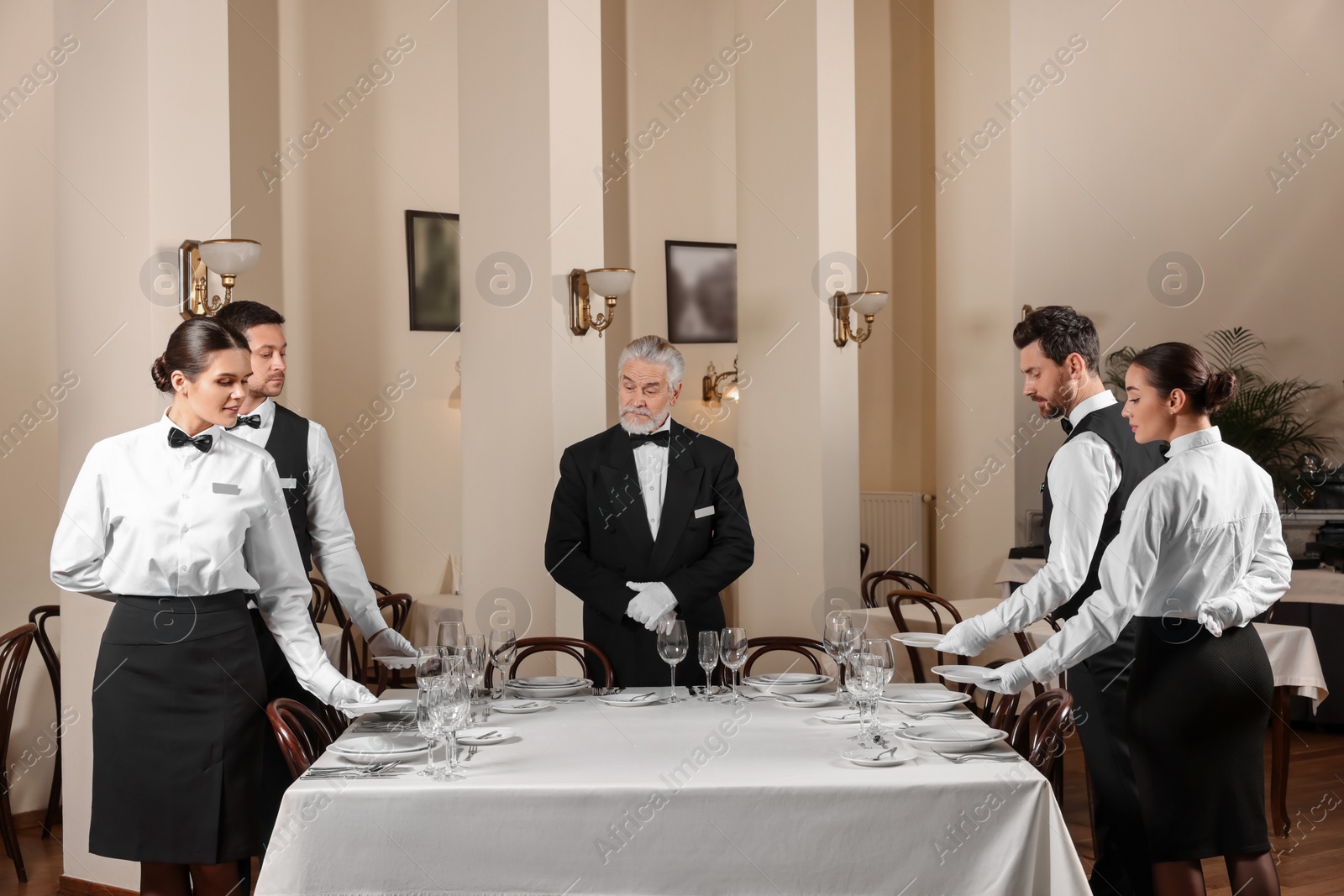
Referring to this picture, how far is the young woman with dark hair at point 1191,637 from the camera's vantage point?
2736mm

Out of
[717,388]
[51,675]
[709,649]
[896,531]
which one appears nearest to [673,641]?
[709,649]

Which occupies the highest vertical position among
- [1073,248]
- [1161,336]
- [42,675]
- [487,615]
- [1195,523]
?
[1073,248]

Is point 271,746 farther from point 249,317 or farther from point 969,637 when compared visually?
point 969,637

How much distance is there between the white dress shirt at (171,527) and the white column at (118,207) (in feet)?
4.27

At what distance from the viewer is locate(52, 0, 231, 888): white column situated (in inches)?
158

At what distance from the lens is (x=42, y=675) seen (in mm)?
5133

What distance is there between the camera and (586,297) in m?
4.60

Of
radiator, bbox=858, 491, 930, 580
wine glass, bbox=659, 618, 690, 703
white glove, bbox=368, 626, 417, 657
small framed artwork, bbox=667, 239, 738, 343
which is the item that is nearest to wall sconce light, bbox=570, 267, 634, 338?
white glove, bbox=368, 626, 417, 657

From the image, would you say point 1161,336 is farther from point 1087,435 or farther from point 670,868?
point 670,868

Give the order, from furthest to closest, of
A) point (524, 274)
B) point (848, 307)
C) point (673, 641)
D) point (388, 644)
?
point (848, 307) < point (524, 274) < point (388, 644) < point (673, 641)

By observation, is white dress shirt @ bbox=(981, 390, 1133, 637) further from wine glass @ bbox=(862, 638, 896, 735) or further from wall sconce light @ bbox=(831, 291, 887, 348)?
wall sconce light @ bbox=(831, 291, 887, 348)

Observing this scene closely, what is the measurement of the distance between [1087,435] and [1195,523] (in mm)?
377

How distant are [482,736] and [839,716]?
88cm

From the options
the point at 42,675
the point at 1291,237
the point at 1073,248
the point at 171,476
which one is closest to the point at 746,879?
the point at 171,476
